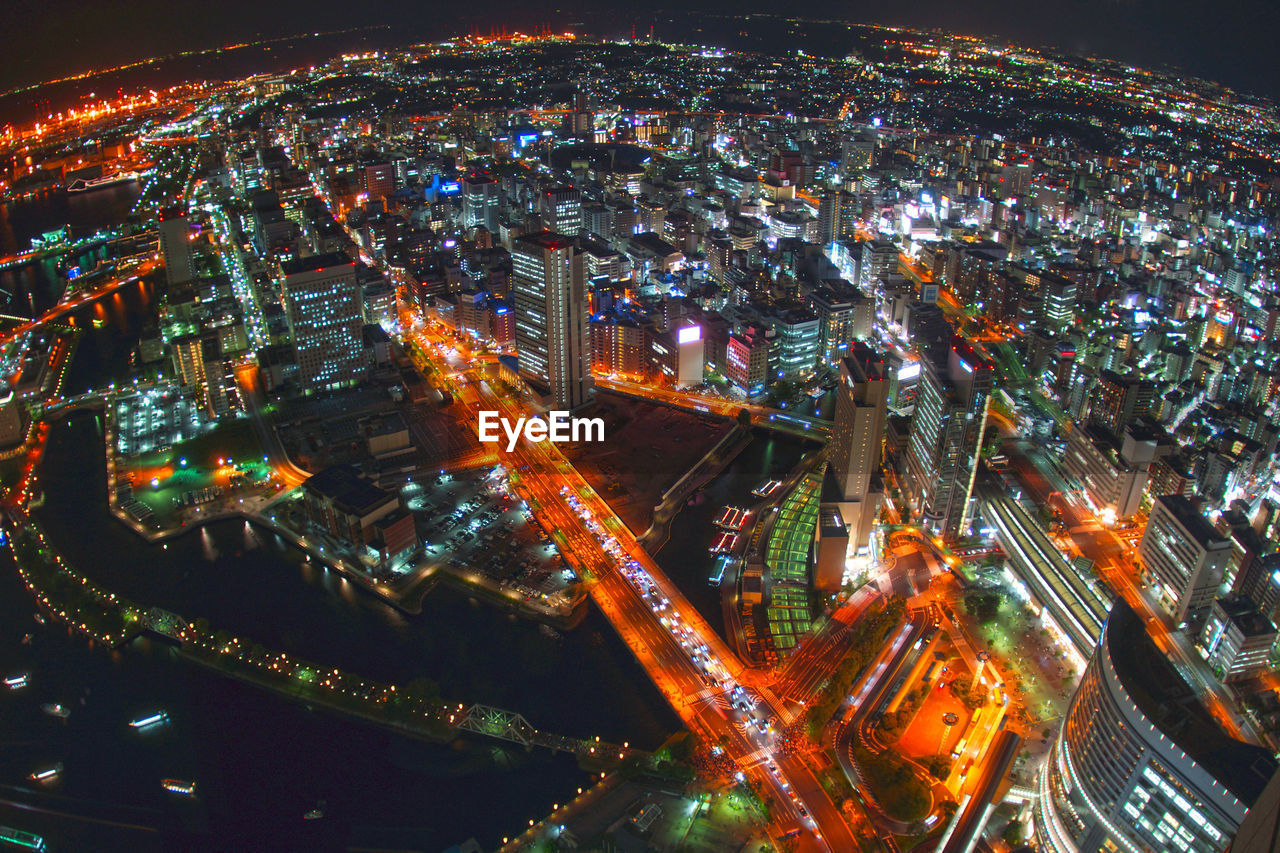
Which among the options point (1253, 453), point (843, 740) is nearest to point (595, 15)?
point (1253, 453)

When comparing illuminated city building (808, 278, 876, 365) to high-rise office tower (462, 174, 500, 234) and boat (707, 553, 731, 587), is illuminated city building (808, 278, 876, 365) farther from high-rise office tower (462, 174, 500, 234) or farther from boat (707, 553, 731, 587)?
high-rise office tower (462, 174, 500, 234)

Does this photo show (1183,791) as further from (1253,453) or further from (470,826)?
(1253,453)

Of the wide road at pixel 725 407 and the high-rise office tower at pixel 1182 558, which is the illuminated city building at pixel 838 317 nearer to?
the wide road at pixel 725 407

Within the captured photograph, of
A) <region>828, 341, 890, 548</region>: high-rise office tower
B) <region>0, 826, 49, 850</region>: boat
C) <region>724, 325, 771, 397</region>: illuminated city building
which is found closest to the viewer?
<region>0, 826, 49, 850</region>: boat

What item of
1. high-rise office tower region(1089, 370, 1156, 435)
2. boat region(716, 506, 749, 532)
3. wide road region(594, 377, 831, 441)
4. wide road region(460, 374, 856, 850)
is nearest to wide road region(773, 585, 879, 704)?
wide road region(460, 374, 856, 850)

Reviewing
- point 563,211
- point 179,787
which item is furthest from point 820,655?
point 563,211

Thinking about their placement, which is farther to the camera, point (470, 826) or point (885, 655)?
point (885, 655)
